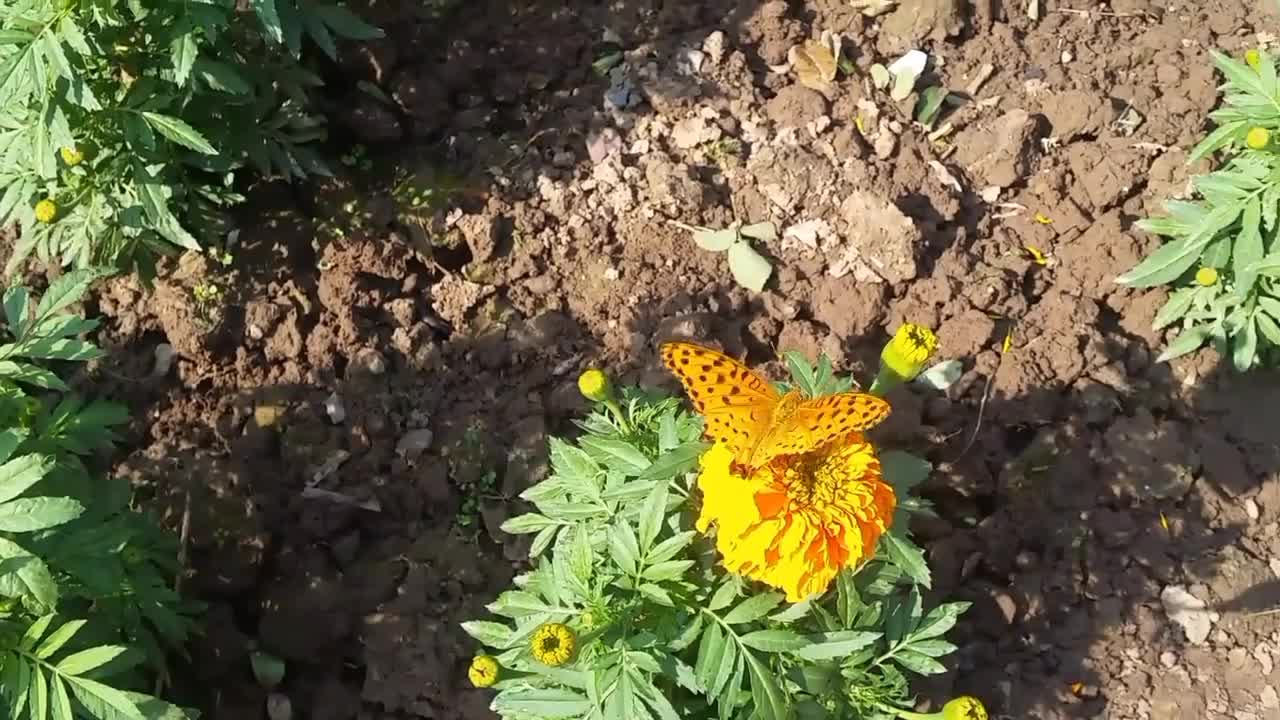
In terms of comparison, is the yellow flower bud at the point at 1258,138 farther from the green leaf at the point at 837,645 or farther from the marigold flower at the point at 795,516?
the green leaf at the point at 837,645

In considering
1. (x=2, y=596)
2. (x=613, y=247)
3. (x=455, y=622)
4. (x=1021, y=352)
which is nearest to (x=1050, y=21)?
(x=1021, y=352)

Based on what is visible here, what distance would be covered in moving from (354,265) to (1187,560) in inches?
Answer: 105

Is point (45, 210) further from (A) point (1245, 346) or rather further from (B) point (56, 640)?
(A) point (1245, 346)

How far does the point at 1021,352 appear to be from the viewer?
3338 mm

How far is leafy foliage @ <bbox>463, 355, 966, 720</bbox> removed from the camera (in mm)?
2115

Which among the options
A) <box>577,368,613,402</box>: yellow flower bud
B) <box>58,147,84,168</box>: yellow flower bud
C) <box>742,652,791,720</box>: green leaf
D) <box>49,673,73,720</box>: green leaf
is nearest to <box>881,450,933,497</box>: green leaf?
<box>742,652,791,720</box>: green leaf

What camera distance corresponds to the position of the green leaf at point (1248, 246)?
291 centimetres

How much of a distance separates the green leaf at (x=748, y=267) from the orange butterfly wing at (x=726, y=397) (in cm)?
155

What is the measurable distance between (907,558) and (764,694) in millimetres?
408

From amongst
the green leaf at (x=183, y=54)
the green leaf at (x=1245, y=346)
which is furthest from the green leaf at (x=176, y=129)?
the green leaf at (x=1245, y=346)

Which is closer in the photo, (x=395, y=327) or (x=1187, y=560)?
(x=1187, y=560)

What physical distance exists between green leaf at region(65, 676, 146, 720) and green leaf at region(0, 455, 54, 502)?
405 millimetres

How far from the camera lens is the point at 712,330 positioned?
11.0ft

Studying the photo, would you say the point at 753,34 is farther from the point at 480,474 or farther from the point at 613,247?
the point at 480,474
